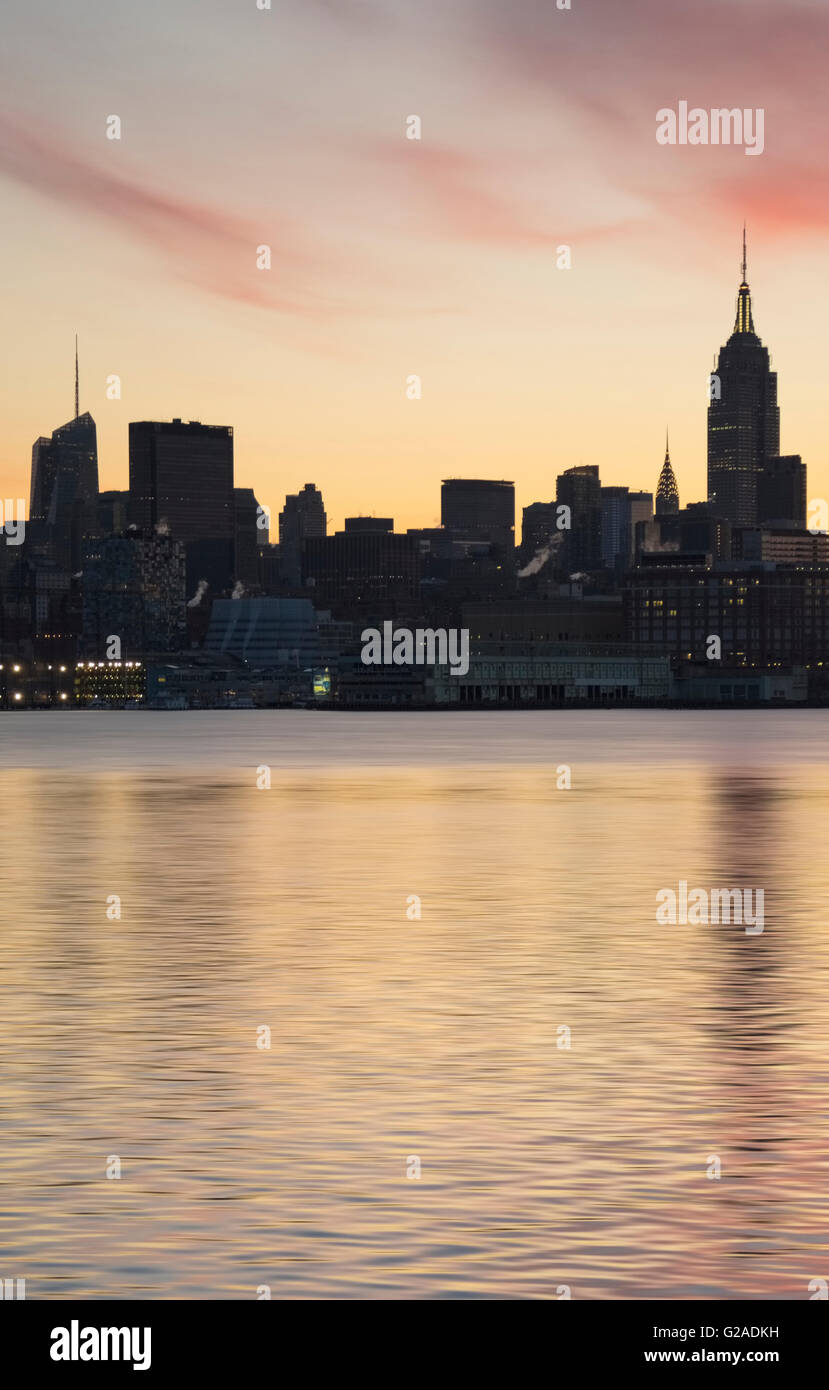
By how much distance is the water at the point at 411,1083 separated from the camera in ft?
64.7

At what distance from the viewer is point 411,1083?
28922 mm

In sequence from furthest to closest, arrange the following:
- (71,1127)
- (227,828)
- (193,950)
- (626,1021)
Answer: (227,828) < (193,950) < (626,1021) < (71,1127)

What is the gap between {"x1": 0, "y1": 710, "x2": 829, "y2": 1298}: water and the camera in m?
19.7

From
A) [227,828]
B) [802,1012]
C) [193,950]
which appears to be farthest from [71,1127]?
[227,828]

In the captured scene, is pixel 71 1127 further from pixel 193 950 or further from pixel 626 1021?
pixel 193 950

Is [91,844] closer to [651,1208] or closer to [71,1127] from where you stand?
[71,1127]

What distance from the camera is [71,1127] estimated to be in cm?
2578

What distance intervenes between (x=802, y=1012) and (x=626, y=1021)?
287 cm

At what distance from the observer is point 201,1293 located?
18375mm

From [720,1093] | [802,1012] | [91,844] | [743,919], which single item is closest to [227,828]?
[91,844]
